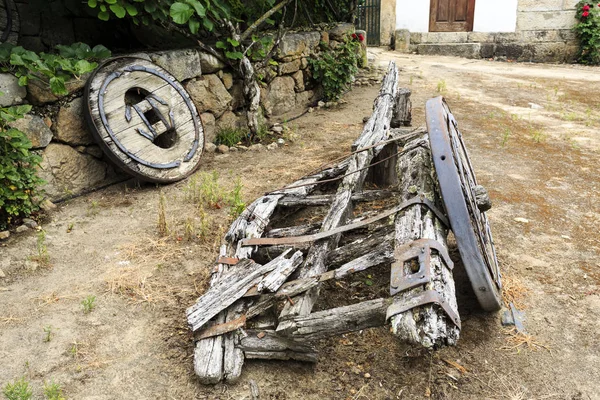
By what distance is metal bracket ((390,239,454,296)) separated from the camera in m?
1.84

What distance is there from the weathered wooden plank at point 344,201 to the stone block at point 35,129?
2.24m

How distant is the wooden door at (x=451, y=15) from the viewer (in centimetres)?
1135

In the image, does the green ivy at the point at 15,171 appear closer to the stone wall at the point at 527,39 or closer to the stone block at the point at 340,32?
the stone block at the point at 340,32

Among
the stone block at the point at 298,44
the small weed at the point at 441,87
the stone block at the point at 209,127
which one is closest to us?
the stone block at the point at 209,127

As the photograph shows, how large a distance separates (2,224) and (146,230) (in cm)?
95

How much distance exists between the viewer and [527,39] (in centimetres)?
1089

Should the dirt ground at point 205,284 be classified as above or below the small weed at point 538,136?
below

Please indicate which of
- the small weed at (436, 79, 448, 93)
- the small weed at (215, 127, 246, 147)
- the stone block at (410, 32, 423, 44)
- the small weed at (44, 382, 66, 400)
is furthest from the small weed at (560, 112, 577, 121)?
the small weed at (44, 382, 66, 400)

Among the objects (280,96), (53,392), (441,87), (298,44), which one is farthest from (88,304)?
(441,87)

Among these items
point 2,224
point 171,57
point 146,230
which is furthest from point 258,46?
point 2,224

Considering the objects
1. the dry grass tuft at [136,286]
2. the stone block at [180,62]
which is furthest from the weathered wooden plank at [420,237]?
A: the stone block at [180,62]

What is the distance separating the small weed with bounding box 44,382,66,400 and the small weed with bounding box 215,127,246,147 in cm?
348

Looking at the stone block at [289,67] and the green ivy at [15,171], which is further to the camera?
the stone block at [289,67]

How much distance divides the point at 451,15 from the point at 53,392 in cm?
1178
